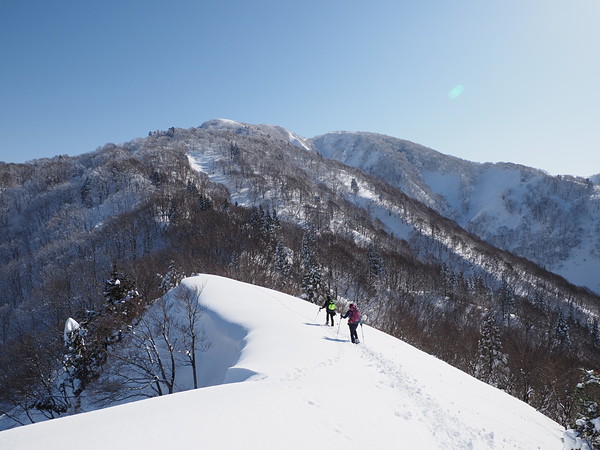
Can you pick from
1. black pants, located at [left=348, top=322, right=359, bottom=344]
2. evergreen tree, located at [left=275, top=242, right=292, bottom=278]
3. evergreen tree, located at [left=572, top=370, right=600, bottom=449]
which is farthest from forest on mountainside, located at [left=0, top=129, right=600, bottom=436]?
black pants, located at [left=348, top=322, right=359, bottom=344]

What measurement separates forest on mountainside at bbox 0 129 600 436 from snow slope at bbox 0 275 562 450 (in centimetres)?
358

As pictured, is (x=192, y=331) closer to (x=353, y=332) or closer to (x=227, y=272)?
(x=353, y=332)

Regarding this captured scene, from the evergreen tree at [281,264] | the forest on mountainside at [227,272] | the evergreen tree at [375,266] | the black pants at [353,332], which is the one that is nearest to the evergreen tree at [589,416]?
the forest on mountainside at [227,272]

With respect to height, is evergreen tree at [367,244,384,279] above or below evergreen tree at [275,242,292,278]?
below

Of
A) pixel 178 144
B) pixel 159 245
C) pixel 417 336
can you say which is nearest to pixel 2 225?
pixel 159 245

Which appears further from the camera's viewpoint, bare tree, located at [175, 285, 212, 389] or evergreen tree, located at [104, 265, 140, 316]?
evergreen tree, located at [104, 265, 140, 316]

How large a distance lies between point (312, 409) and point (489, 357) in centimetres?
3226

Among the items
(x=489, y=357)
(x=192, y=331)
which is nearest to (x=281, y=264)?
(x=489, y=357)

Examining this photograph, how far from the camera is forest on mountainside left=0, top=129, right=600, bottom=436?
26.0 meters

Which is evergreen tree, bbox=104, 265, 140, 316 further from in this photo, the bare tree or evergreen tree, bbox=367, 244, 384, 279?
evergreen tree, bbox=367, 244, 384, 279

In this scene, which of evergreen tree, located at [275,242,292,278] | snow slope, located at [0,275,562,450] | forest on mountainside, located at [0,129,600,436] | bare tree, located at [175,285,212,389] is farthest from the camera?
evergreen tree, located at [275,242,292,278]

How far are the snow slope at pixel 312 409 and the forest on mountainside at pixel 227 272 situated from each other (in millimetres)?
3585

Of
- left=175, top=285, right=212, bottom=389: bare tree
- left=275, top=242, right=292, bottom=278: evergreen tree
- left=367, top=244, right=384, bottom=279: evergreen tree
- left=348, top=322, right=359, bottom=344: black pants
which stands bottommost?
left=367, top=244, right=384, bottom=279: evergreen tree

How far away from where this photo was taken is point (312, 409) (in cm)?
752
